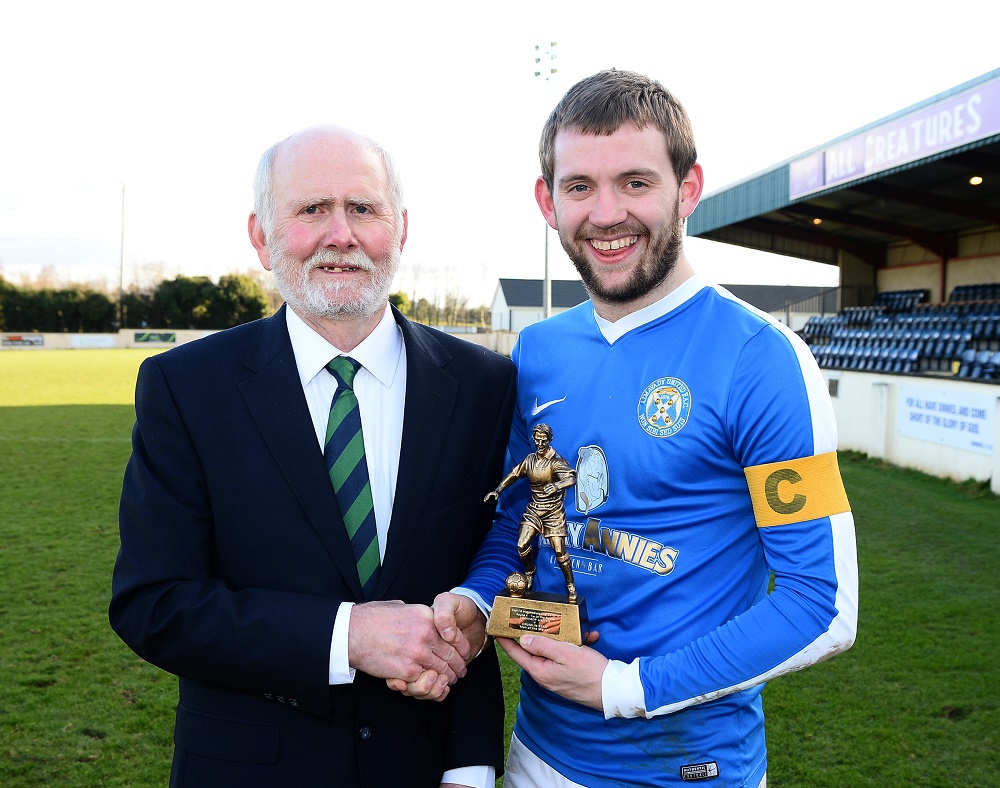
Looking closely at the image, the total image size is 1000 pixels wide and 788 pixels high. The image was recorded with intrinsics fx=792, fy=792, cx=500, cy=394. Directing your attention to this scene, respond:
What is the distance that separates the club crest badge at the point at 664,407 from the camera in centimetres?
200

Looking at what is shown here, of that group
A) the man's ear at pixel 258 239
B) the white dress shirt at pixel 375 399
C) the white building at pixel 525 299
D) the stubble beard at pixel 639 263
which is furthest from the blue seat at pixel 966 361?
the white building at pixel 525 299

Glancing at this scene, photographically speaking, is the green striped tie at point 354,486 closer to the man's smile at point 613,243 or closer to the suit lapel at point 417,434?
the suit lapel at point 417,434

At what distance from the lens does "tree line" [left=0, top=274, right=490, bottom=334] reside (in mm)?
53688

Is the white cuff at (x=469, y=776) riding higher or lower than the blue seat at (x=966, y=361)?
lower

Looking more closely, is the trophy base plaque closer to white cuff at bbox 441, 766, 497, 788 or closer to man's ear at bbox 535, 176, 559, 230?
white cuff at bbox 441, 766, 497, 788

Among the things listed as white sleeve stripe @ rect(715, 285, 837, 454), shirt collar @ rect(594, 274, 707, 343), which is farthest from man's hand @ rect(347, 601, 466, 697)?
white sleeve stripe @ rect(715, 285, 837, 454)

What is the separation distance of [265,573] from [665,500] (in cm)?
104

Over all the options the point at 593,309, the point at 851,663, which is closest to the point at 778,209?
the point at 851,663

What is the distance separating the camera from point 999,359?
1297 centimetres

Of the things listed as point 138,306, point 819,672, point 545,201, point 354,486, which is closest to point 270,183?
point 545,201

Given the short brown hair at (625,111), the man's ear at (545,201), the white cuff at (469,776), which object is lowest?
the white cuff at (469,776)

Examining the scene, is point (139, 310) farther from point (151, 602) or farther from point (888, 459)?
point (151, 602)

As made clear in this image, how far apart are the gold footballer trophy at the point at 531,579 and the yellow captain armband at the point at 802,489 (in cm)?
48

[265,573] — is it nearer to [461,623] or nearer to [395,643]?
[395,643]
